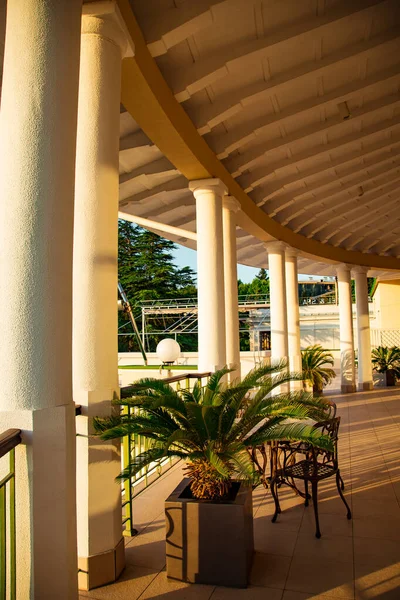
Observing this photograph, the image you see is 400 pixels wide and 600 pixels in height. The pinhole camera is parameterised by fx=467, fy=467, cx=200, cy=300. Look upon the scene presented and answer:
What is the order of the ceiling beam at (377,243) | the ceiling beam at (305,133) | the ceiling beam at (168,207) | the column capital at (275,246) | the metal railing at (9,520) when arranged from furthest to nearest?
the ceiling beam at (377,243) < the column capital at (275,246) < the ceiling beam at (168,207) < the ceiling beam at (305,133) < the metal railing at (9,520)

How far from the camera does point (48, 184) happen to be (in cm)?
241

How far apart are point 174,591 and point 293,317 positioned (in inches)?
371

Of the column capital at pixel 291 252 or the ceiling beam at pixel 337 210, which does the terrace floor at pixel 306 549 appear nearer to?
the ceiling beam at pixel 337 210

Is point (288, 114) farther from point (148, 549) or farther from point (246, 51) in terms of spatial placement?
point (148, 549)

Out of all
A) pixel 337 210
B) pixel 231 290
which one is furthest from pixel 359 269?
pixel 231 290

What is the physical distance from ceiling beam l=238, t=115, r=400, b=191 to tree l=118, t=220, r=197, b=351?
22.0m

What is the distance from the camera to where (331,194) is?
345 inches

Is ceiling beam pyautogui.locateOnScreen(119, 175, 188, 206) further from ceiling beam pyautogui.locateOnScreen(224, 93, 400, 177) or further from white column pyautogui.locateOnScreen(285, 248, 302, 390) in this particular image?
white column pyautogui.locateOnScreen(285, 248, 302, 390)

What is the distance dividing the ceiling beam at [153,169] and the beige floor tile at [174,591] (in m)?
5.53

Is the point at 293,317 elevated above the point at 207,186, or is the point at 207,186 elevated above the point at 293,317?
the point at 207,186

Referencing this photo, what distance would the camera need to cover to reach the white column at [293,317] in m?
11.4

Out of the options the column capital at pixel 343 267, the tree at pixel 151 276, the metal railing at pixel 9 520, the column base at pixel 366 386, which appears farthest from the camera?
the tree at pixel 151 276

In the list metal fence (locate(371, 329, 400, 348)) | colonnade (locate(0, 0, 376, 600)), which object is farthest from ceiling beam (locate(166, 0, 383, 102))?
metal fence (locate(371, 329, 400, 348))

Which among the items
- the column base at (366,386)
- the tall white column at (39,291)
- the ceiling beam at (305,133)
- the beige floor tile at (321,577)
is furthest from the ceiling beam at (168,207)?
the column base at (366,386)
